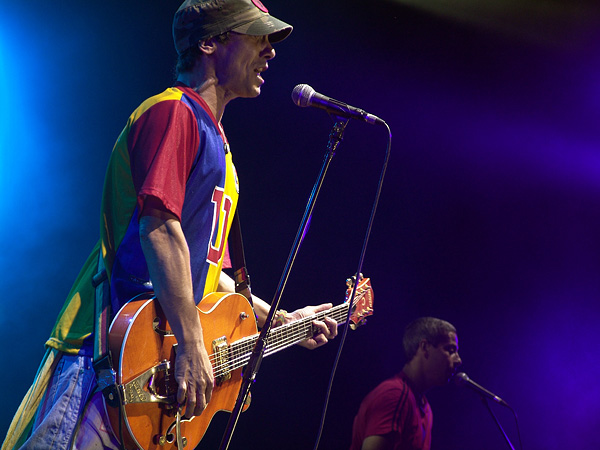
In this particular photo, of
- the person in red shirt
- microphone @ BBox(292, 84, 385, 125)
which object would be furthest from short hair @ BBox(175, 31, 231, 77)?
the person in red shirt

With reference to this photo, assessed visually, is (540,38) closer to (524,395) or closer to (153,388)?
(524,395)

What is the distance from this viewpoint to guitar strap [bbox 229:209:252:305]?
286 centimetres

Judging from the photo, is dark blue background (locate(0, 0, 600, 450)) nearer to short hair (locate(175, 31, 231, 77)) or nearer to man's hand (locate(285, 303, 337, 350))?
man's hand (locate(285, 303, 337, 350))

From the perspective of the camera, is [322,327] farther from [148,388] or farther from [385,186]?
[385,186]

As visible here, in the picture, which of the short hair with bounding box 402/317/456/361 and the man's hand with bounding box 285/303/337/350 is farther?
the short hair with bounding box 402/317/456/361

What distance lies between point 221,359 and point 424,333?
2.85m

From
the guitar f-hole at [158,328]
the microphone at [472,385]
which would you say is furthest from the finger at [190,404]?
the microphone at [472,385]

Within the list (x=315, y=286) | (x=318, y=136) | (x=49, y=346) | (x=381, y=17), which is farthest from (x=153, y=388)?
(x=381, y=17)

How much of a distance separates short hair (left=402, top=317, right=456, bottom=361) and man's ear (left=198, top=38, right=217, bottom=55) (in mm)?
3190

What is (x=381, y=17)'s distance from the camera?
486cm

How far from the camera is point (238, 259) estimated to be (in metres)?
2.90

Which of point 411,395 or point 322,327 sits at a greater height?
point 322,327

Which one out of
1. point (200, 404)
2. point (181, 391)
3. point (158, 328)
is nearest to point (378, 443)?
point (200, 404)

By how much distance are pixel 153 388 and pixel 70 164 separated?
3352 mm
